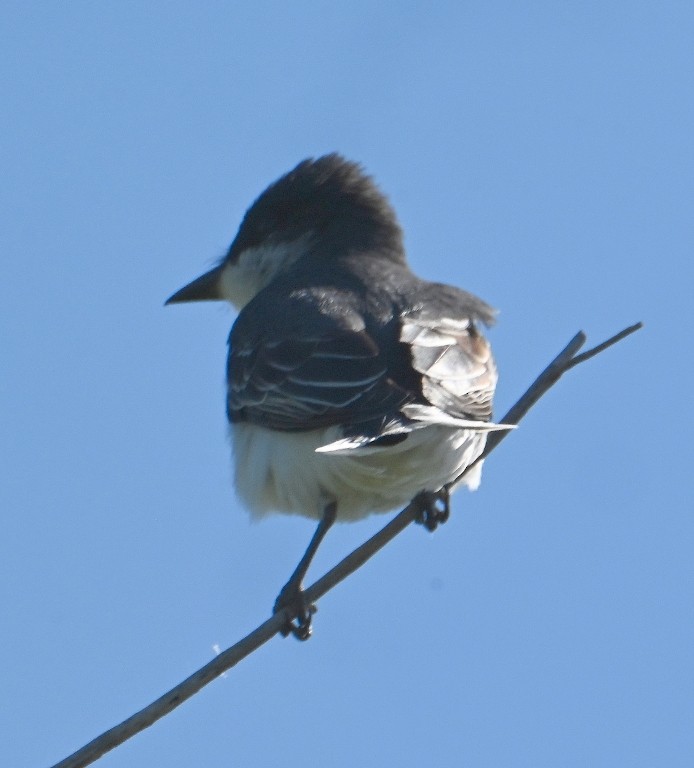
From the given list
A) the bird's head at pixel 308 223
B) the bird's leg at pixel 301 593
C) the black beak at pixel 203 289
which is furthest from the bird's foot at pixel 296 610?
the black beak at pixel 203 289

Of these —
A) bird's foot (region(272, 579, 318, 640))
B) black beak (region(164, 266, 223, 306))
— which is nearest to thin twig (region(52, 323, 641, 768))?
bird's foot (region(272, 579, 318, 640))

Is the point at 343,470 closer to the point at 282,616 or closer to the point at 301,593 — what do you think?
the point at 301,593

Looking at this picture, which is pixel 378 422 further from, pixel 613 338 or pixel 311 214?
pixel 311 214

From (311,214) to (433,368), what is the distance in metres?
2.87

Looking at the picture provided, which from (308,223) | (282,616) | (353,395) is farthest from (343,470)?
(308,223)

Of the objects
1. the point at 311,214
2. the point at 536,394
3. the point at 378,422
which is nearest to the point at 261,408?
the point at 378,422

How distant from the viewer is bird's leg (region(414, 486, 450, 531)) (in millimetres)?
6992

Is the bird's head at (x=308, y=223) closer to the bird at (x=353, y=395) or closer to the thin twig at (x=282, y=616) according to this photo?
the bird at (x=353, y=395)

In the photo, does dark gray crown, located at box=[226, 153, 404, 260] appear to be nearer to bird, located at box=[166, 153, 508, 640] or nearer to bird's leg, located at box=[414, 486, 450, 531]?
bird, located at box=[166, 153, 508, 640]

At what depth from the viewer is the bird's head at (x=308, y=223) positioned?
9594mm

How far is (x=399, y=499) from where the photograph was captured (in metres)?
7.34

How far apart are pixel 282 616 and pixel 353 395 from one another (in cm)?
165

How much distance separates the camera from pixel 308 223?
966 centimetres

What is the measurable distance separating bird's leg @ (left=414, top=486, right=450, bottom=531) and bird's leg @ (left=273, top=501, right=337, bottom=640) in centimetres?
49
